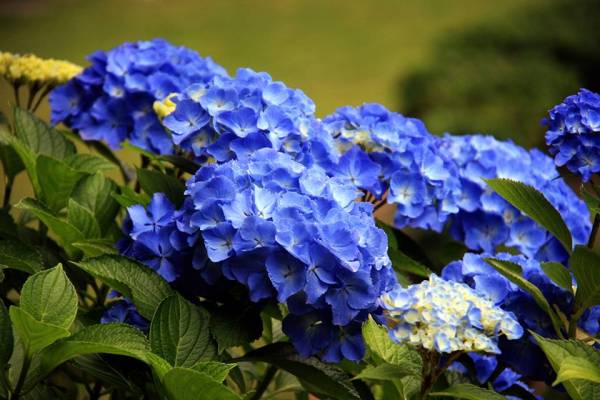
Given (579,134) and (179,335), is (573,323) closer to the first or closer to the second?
(579,134)

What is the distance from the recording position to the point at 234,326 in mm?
1105

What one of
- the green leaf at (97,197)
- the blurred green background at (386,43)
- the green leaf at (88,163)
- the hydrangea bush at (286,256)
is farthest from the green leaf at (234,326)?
the blurred green background at (386,43)

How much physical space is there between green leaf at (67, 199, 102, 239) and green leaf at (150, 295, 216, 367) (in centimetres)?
28

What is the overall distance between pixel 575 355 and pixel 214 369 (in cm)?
40

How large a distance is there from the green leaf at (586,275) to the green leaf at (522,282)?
42 millimetres

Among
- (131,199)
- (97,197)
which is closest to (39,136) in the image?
(97,197)

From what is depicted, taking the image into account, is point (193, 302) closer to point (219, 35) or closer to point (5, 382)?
point (5, 382)

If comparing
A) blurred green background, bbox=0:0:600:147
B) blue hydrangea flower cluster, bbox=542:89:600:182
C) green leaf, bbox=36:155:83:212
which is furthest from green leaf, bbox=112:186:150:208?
blurred green background, bbox=0:0:600:147

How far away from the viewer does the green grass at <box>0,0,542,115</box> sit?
878 centimetres

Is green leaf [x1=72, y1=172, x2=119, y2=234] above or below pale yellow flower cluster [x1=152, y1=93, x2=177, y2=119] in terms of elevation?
below

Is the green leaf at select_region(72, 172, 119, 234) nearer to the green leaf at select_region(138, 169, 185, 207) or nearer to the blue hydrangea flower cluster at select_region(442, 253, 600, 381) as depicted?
the green leaf at select_region(138, 169, 185, 207)

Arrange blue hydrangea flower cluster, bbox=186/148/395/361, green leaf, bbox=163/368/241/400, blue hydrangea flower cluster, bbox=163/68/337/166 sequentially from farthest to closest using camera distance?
blue hydrangea flower cluster, bbox=163/68/337/166, blue hydrangea flower cluster, bbox=186/148/395/361, green leaf, bbox=163/368/241/400

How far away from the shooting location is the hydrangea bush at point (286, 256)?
991 mm

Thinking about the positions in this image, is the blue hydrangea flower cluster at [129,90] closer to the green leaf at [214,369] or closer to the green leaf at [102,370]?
the green leaf at [102,370]
